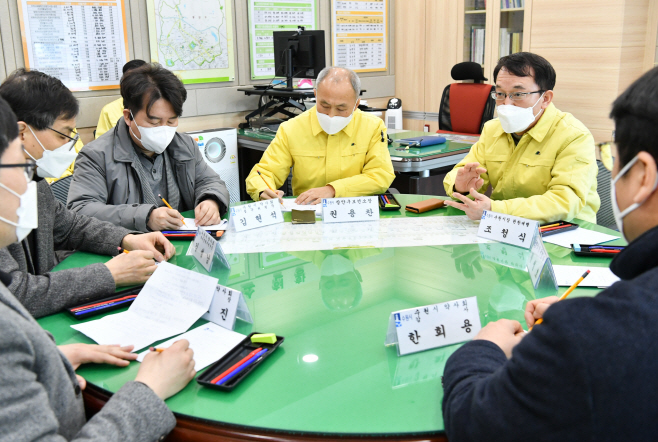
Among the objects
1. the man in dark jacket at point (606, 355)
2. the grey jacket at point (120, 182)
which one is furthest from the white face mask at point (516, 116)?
the man in dark jacket at point (606, 355)

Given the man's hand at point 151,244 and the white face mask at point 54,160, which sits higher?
the white face mask at point 54,160

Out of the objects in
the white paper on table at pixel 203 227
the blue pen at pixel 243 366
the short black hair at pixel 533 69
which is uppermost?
the short black hair at pixel 533 69

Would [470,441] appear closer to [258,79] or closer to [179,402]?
[179,402]

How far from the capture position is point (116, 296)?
152 centimetres

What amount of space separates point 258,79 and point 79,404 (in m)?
4.42

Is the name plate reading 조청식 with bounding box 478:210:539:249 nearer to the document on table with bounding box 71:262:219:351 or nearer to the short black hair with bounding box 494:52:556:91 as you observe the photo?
the short black hair with bounding box 494:52:556:91

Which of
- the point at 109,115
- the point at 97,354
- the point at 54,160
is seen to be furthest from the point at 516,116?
the point at 109,115

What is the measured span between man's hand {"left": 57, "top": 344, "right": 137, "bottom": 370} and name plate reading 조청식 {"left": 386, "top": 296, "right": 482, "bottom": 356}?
1.82ft

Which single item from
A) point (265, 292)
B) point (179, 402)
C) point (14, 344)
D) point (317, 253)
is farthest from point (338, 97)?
point (14, 344)

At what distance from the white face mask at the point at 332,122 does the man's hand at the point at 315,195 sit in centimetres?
33

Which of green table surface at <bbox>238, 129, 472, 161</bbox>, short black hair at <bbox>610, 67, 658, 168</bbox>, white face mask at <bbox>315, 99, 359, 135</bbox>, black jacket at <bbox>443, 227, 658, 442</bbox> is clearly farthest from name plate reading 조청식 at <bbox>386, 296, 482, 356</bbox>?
green table surface at <bbox>238, 129, 472, 161</bbox>

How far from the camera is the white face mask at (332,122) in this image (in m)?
2.86

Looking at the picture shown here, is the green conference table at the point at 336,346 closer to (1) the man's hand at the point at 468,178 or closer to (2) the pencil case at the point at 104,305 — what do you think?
(2) the pencil case at the point at 104,305

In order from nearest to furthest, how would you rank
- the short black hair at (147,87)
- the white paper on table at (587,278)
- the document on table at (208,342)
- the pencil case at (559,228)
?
the document on table at (208,342) < the white paper on table at (587,278) < the pencil case at (559,228) < the short black hair at (147,87)
